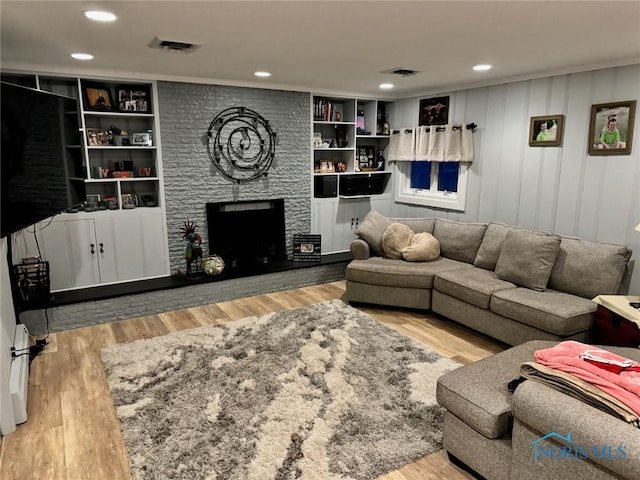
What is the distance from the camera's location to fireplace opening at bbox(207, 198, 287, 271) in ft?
16.3

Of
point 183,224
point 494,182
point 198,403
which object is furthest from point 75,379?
point 494,182

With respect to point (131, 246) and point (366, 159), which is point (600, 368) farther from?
point (366, 159)

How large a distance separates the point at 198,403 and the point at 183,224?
249cm

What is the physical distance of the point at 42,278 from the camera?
3.81m

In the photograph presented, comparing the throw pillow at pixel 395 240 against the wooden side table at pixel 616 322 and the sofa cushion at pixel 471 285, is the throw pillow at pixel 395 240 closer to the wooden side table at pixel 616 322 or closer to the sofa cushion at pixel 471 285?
the sofa cushion at pixel 471 285

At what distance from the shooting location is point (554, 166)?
13.3ft

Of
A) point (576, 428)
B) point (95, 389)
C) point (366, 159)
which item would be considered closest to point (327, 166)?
point (366, 159)

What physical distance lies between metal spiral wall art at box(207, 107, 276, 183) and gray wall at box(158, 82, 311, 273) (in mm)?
69

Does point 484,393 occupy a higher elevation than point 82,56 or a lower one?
lower

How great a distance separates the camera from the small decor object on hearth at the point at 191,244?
4645 mm

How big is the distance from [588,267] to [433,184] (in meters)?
2.39

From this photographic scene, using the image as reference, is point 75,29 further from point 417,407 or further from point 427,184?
point 427,184

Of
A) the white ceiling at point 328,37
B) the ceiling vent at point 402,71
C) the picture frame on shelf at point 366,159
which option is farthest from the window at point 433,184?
the ceiling vent at point 402,71

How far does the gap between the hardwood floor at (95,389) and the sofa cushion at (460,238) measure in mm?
768
